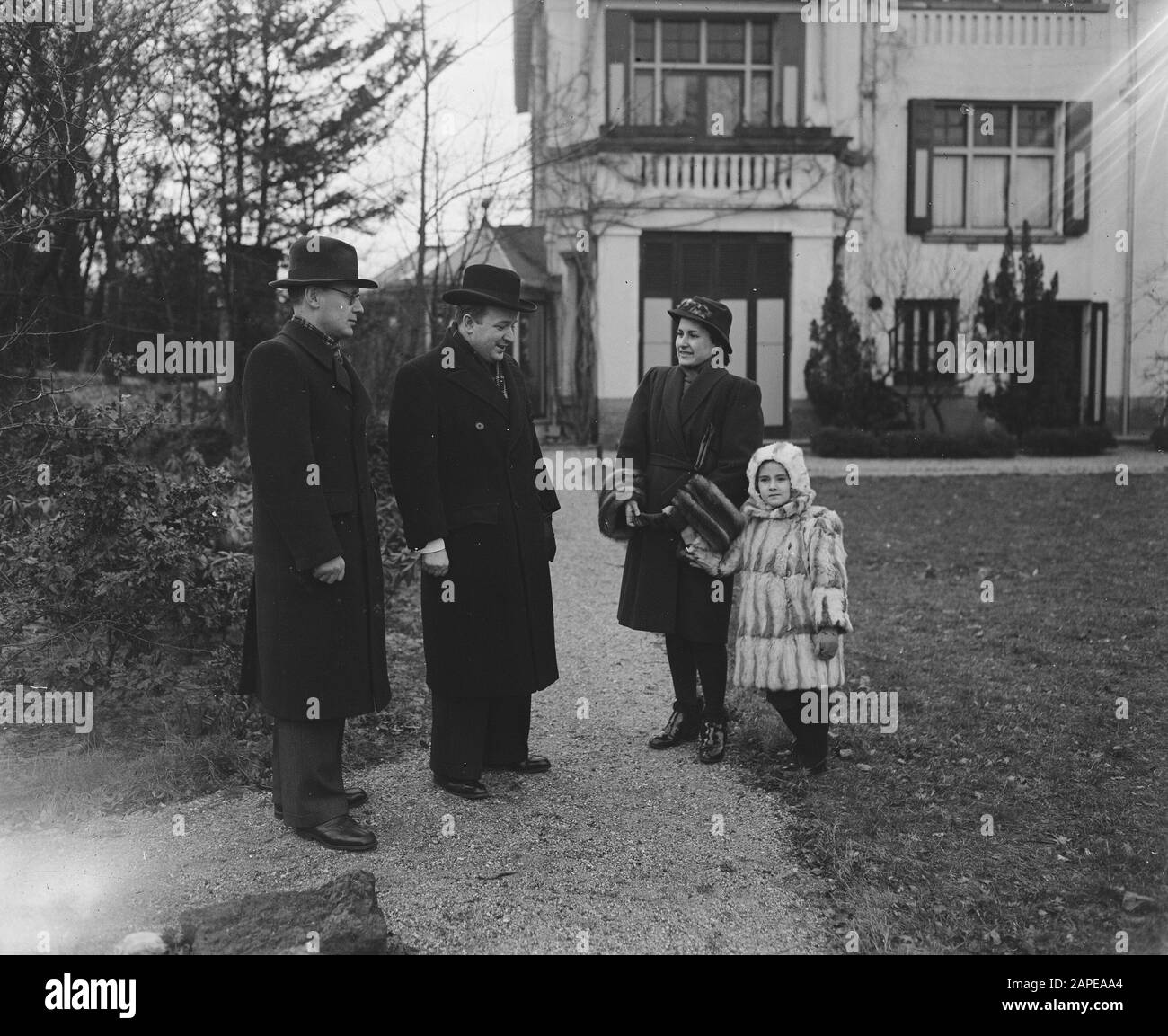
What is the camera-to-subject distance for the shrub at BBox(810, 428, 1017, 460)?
17578mm

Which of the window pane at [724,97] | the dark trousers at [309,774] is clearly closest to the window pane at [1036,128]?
the window pane at [724,97]

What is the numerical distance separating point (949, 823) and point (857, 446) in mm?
13222

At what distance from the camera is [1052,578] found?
9.57 m

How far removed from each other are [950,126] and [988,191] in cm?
126

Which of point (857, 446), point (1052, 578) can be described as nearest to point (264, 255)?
point (1052, 578)

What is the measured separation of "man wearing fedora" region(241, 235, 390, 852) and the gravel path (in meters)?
0.30

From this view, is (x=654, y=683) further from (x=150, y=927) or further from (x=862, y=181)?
(x=862, y=181)

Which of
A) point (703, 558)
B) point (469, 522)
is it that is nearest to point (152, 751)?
point (469, 522)

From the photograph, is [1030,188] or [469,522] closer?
[469,522]

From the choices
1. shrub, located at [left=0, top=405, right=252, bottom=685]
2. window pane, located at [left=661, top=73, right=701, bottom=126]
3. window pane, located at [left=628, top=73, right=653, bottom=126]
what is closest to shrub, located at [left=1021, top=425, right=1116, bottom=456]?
window pane, located at [left=661, top=73, right=701, bottom=126]

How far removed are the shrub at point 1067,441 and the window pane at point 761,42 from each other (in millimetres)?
7352

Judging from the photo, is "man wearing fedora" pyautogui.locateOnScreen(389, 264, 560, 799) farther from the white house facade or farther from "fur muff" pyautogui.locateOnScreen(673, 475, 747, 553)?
the white house facade

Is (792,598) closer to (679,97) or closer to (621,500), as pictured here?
(621,500)

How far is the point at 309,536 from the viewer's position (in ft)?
14.2
